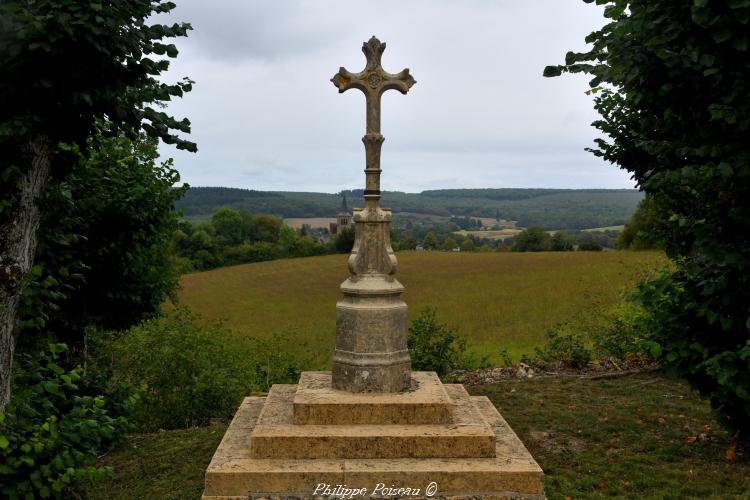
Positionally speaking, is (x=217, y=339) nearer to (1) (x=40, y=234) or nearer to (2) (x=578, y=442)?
(1) (x=40, y=234)

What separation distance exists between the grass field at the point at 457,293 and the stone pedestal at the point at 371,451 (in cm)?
929

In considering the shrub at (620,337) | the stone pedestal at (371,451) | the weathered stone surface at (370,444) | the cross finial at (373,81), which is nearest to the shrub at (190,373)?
the stone pedestal at (371,451)

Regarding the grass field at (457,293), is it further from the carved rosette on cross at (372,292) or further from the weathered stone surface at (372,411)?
the weathered stone surface at (372,411)

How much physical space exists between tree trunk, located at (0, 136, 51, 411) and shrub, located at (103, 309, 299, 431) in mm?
4613

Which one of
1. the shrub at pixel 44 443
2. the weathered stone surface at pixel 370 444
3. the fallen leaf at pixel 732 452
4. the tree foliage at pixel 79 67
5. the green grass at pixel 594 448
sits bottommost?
the green grass at pixel 594 448

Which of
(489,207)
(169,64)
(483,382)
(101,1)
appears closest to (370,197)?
(169,64)

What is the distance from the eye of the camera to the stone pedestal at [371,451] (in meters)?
5.97

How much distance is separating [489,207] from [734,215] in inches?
3557

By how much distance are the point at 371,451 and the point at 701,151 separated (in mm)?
4331

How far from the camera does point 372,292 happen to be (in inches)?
293

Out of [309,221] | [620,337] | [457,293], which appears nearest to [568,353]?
[620,337]

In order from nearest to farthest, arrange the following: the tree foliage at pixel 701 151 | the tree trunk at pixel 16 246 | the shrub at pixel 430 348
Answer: the tree trunk at pixel 16 246 → the tree foliage at pixel 701 151 → the shrub at pixel 430 348

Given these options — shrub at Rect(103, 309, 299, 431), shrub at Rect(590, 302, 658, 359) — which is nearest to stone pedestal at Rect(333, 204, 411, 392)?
shrub at Rect(103, 309, 299, 431)

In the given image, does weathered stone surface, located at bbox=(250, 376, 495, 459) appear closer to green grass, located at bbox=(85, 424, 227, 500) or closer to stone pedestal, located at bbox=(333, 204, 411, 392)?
stone pedestal, located at bbox=(333, 204, 411, 392)
